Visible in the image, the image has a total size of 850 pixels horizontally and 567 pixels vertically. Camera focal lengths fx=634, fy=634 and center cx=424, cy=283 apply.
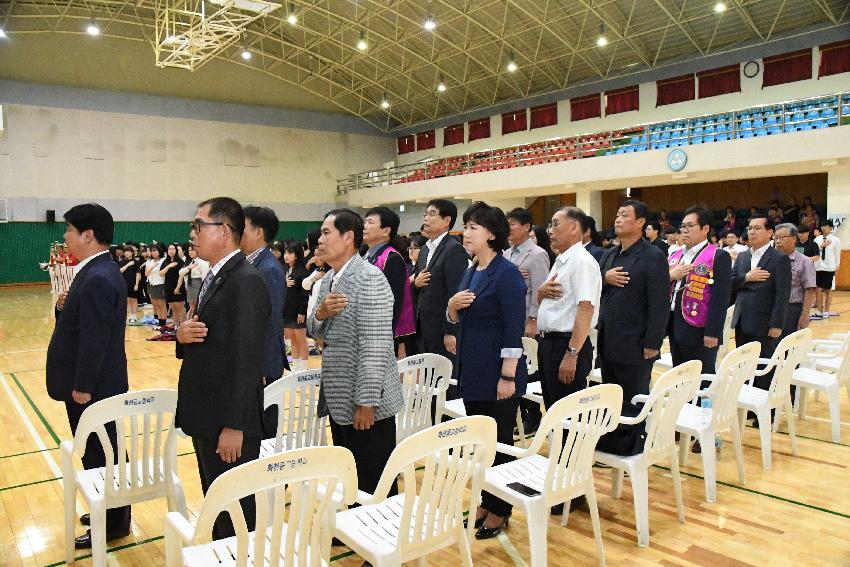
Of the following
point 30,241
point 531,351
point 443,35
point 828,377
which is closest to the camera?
point 531,351

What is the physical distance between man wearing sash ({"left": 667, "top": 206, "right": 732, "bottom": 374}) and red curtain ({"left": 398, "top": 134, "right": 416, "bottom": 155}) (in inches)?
846

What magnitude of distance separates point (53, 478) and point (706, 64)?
17.6 meters

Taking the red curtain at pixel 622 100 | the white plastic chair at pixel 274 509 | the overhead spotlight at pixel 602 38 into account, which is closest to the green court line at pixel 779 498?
the white plastic chair at pixel 274 509

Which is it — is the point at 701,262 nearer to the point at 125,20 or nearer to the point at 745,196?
the point at 745,196

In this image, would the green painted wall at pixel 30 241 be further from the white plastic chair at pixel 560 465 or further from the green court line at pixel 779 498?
the white plastic chair at pixel 560 465

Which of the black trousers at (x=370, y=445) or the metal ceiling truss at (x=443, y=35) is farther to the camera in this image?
the metal ceiling truss at (x=443, y=35)

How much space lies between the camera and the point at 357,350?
8.06 feet

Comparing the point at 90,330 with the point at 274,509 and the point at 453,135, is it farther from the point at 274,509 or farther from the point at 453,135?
the point at 453,135

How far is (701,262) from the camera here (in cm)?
405

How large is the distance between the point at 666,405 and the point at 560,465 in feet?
2.48

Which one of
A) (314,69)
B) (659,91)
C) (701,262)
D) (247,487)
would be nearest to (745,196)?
(659,91)

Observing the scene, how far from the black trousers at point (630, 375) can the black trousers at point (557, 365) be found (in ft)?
0.71

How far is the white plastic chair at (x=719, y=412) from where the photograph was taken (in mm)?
3199

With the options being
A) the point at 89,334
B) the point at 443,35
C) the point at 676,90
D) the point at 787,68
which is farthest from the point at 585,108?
the point at 89,334
